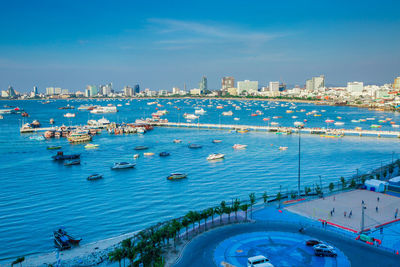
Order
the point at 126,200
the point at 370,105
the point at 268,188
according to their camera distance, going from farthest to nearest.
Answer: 1. the point at 370,105
2. the point at 268,188
3. the point at 126,200

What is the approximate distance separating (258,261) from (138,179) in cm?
2177

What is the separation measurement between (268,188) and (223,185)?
4.14m

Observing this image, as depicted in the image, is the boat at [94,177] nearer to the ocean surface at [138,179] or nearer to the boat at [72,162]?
the ocean surface at [138,179]

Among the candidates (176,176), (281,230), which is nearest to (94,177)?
(176,176)

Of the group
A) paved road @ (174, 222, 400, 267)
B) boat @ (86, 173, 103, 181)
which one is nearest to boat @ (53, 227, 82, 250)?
paved road @ (174, 222, 400, 267)

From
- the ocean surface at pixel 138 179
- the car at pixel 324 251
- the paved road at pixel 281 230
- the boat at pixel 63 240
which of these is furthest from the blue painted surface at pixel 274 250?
the boat at pixel 63 240

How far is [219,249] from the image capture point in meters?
14.8

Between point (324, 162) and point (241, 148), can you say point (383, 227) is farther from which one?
point (241, 148)

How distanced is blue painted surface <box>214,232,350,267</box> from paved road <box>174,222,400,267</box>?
1.24 feet

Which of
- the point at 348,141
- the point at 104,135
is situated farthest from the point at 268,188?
the point at 104,135

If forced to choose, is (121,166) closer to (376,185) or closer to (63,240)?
(63,240)

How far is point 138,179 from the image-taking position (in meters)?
33.0

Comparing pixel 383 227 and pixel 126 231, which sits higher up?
pixel 383 227

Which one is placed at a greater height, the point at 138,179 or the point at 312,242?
the point at 312,242
